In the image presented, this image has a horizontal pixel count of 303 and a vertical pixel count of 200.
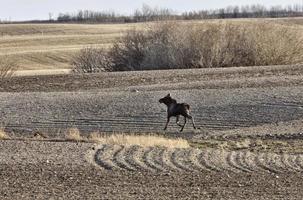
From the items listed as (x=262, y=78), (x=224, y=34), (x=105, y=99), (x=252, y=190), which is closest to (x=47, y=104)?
(x=105, y=99)

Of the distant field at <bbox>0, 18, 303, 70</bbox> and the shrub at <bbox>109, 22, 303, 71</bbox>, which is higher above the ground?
the shrub at <bbox>109, 22, 303, 71</bbox>

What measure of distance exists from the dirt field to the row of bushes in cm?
582

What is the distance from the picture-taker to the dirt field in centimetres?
1218

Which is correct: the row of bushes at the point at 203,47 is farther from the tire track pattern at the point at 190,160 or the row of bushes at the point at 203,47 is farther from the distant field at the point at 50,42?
the tire track pattern at the point at 190,160

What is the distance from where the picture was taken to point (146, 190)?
11.8 metres

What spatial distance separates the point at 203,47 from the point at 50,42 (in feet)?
197

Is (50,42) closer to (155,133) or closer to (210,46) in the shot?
(210,46)

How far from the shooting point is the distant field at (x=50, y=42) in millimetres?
76213

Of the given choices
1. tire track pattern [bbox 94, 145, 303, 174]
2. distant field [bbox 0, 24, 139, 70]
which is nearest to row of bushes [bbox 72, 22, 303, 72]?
distant field [bbox 0, 24, 139, 70]

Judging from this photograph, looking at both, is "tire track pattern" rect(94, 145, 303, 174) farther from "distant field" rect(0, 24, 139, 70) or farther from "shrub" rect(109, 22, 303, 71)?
"distant field" rect(0, 24, 139, 70)

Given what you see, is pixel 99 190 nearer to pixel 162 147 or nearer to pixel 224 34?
pixel 162 147

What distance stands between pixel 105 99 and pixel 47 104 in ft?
6.21

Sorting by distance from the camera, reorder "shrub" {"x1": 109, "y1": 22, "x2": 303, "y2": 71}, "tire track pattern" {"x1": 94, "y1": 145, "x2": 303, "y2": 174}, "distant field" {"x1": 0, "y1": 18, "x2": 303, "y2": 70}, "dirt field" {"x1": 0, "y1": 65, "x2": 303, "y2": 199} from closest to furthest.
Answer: "dirt field" {"x1": 0, "y1": 65, "x2": 303, "y2": 199} → "tire track pattern" {"x1": 94, "y1": 145, "x2": 303, "y2": 174} → "shrub" {"x1": 109, "y1": 22, "x2": 303, "y2": 71} → "distant field" {"x1": 0, "y1": 18, "x2": 303, "y2": 70}

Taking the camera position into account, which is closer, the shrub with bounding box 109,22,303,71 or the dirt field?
the dirt field
